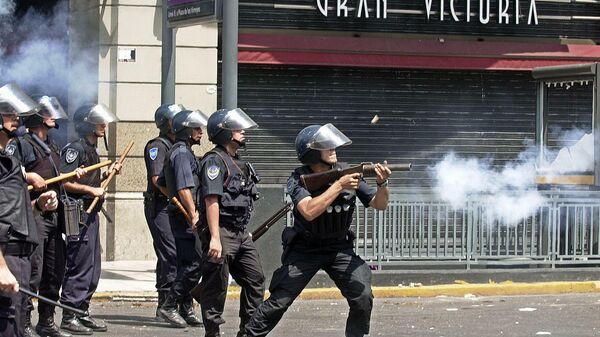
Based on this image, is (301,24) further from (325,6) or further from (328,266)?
(328,266)

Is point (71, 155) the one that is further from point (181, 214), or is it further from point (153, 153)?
point (181, 214)

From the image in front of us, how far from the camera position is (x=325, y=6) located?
16922 millimetres

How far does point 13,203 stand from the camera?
6758 millimetres

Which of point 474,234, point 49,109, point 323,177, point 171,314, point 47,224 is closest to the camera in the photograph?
point 323,177

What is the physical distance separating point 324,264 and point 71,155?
9.29 ft

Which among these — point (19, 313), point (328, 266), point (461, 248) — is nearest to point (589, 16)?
point (461, 248)

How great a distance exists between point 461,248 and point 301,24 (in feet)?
14.2

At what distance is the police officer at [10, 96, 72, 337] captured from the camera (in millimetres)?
9672

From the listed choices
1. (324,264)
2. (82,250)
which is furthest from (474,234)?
(324,264)

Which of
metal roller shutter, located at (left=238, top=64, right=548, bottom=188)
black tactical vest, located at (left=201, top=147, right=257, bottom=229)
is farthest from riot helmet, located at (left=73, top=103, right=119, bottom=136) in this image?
metal roller shutter, located at (left=238, top=64, right=548, bottom=188)

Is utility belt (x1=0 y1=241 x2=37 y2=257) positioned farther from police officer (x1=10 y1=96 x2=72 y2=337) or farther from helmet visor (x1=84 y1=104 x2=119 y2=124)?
helmet visor (x1=84 y1=104 x2=119 y2=124)

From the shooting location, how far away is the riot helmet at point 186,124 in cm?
1084

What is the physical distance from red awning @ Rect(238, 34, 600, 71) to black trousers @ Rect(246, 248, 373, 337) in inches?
323

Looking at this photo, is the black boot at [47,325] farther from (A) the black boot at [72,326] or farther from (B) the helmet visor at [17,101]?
(B) the helmet visor at [17,101]
